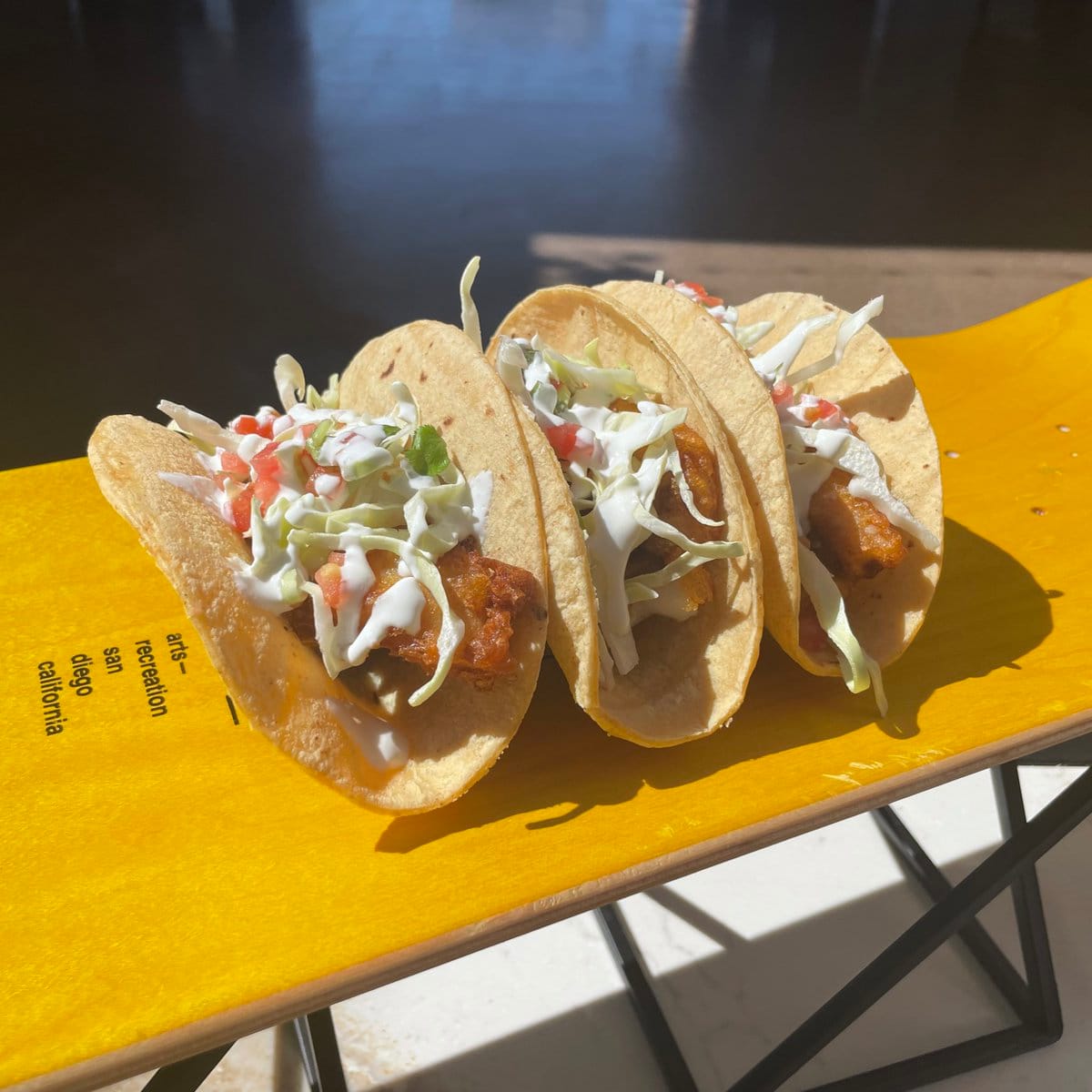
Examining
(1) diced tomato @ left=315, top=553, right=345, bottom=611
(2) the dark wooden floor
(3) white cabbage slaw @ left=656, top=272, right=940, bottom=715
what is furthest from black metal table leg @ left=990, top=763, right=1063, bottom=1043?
(2) the dark wooden floor

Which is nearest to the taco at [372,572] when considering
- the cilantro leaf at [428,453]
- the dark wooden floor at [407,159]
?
the cilantro leaf at [428,453]

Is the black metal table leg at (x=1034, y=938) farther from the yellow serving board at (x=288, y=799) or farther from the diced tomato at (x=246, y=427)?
the diced tomato at (x=246, y=427)

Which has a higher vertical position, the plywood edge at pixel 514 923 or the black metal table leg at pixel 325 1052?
the plywood edge at pixel 514 923

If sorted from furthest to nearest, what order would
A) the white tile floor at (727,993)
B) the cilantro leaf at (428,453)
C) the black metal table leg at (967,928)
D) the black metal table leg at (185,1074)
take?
the black metal table leg at (967,928) < the white tile floor at (727,993) < the cilantro leaf at (428,453) < the black metal table leg at (185,1074)

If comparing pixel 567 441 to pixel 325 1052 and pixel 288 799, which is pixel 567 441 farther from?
pixel 325 1052

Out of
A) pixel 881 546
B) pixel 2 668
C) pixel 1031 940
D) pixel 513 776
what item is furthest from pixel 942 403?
pixel 2 668

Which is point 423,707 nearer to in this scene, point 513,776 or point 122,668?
point 513,776

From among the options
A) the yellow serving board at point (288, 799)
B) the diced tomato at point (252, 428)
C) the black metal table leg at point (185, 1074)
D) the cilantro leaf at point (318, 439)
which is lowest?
the black metal table leg at point (185, 1074)
